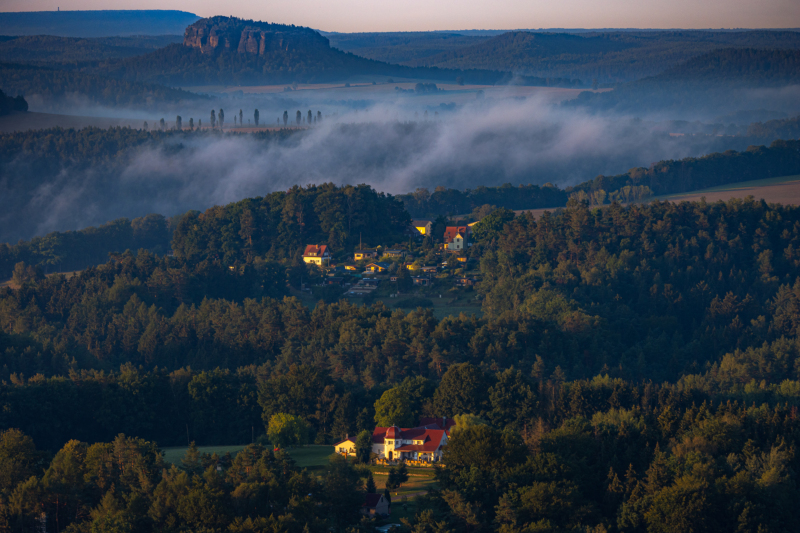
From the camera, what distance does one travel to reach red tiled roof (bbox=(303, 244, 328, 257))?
95656 mm

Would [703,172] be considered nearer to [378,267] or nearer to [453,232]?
[453,232]

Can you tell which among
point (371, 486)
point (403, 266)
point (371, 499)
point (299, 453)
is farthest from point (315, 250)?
point (371, 499)

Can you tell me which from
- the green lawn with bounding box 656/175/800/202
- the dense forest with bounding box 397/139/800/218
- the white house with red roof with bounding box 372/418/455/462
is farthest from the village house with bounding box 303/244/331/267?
the white house with red roof with bounding box 372/418/455/462

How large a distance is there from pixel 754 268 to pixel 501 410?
46.0 metres

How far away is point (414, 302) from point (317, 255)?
18634 mm

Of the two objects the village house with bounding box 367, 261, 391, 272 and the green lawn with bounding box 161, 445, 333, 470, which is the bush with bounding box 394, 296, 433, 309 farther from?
the green lawn with bounding box 161, 445, 333, 470

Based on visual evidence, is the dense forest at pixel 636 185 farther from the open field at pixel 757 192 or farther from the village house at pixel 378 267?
the village house at pixel 378 267

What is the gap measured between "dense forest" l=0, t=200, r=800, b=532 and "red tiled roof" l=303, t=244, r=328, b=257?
5.42 metres

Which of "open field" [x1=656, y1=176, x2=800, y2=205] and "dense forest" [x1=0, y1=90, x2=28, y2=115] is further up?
"dense forest" [x1=0, y1=90, x2=28, y2=115]

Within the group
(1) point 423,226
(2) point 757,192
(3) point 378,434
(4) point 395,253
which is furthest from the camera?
(2) point 757,192

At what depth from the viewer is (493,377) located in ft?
169

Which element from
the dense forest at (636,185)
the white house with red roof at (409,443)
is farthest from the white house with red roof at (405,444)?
the dense forest at (636,185)

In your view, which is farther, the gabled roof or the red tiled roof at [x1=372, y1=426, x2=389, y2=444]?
the red tiled roof at [x1=372, y1=426, x2=389, y2=444]

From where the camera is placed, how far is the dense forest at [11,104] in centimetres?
17925
